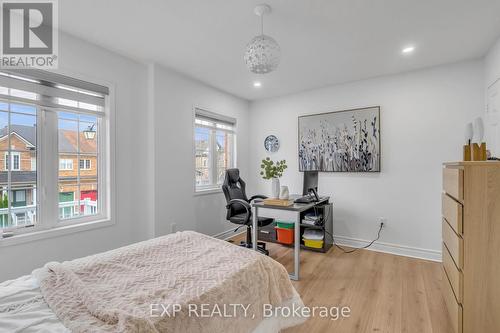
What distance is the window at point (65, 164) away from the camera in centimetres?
242

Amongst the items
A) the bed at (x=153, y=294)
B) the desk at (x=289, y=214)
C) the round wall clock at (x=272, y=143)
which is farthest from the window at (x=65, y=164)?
the round wall clock at (x=272, y=143)

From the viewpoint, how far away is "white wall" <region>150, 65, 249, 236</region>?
10.1 ft

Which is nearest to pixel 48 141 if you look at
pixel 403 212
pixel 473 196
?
pixel 473 196

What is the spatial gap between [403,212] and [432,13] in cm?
240

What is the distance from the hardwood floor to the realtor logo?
3166 millimetres

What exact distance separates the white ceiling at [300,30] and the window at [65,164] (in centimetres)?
125

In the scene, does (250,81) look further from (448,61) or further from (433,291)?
(433,291)

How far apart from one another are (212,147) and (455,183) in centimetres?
324

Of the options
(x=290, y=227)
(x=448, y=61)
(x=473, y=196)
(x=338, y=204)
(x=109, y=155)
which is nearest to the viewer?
(x=473, y=196)

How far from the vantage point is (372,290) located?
2402mm

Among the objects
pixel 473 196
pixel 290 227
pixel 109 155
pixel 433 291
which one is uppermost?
pixel 109 155

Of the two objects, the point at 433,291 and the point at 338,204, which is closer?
the point at 433,291

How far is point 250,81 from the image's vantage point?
368 centimetres

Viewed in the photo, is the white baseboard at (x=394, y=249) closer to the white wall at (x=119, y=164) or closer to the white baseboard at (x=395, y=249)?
the white baseboard at (x=395, y=249)
